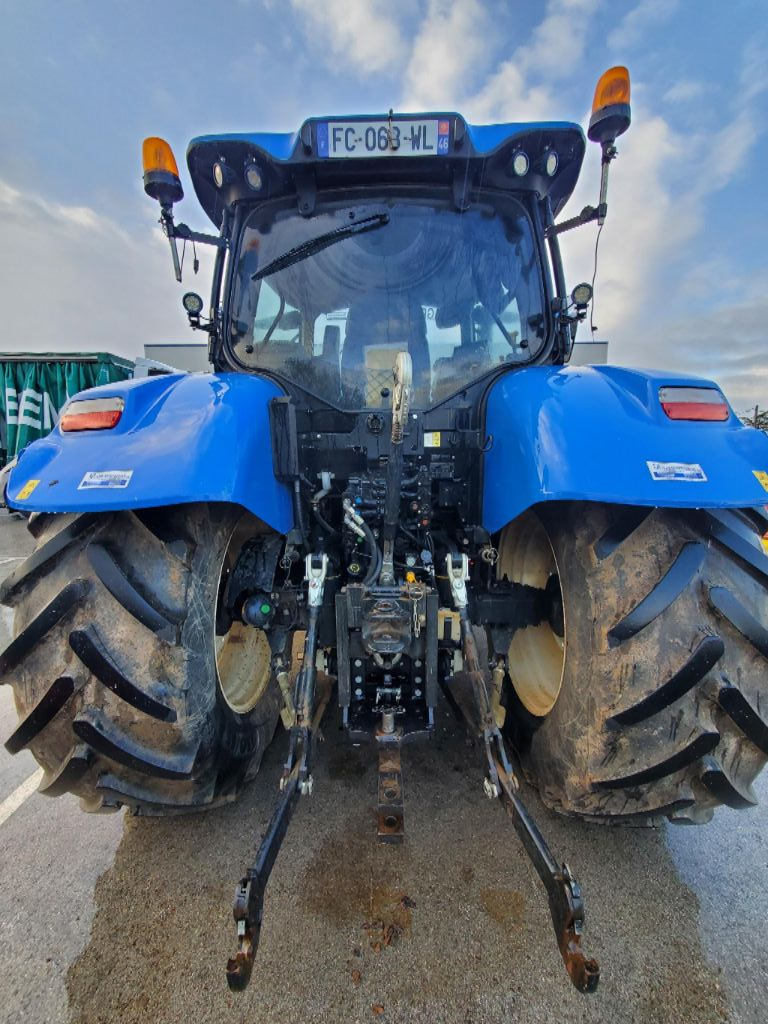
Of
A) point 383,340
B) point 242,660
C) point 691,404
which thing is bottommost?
point 242,660

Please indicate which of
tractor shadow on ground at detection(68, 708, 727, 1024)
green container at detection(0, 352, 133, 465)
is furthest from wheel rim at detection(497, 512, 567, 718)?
green container at detection(0, 352, 133, 465)

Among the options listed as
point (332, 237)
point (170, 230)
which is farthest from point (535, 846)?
point (170, 230)

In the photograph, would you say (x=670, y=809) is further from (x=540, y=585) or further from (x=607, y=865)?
(x=540, y=585)

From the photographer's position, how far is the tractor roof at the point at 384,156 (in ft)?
6.74

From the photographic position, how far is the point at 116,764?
57.8 inches

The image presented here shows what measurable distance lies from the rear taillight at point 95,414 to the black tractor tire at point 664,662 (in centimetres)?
156

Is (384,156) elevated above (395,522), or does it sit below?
above

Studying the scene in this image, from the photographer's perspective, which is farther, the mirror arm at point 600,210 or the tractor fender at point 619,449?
the mirror arm at point 600,210

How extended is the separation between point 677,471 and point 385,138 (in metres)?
1.79

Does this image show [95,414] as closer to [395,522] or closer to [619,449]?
[395,522]

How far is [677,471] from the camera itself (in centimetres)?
138

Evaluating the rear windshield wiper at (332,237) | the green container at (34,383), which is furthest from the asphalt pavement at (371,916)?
the green container at (34,383)

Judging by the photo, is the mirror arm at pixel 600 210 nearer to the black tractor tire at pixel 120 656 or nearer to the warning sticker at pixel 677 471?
the warning sticker at pixel 677 471

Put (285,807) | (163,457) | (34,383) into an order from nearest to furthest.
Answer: (285,807) → (163,457) → (34,383)
